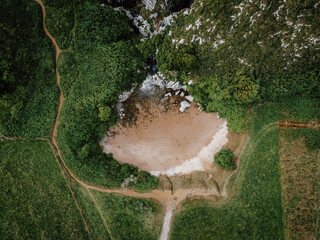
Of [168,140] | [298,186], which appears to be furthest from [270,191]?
[168,140]

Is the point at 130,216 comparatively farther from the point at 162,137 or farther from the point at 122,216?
the point at 162,137

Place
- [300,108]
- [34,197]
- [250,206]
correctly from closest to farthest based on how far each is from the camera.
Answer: [250,206], [34,197], [300,108]

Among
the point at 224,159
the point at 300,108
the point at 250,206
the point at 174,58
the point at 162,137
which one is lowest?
the point at 250,206

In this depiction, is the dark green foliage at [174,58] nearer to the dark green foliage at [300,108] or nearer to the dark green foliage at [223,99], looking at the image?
the dark green foliage at [223,99]

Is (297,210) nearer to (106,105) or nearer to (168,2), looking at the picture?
(106,105)

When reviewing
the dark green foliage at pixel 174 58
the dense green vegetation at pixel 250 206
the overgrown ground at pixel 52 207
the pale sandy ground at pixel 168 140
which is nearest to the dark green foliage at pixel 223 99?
the pale sandy ground at pixel 168 140

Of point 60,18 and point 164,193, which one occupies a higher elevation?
point 60,18
